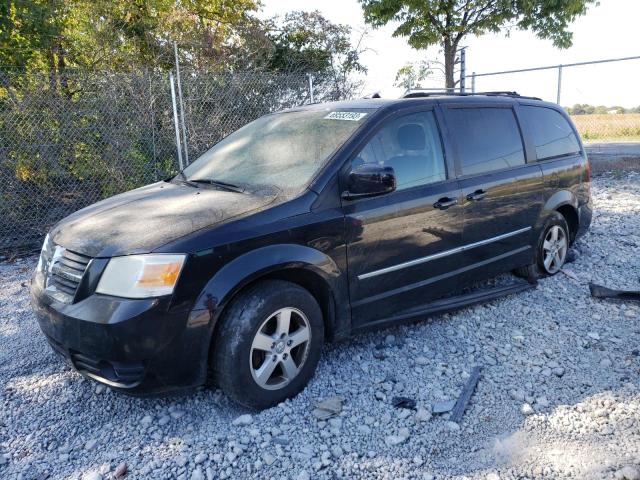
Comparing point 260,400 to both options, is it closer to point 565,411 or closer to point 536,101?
point 565,411

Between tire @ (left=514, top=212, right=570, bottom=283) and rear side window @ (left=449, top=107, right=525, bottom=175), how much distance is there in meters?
0.80

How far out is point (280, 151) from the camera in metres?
3.62

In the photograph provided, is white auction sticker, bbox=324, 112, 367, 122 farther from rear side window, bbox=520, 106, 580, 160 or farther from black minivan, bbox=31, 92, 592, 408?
rear side window, bbox=520, 106, 580, 160

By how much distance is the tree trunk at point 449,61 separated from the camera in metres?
12.8

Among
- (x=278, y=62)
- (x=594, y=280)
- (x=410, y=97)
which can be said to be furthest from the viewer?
(x=278, y=62)

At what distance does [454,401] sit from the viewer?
3.03 meters

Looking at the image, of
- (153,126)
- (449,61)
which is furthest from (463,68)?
(153,126)

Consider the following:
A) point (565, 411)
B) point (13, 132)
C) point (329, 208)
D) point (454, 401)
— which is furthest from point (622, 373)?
point (13, 132)

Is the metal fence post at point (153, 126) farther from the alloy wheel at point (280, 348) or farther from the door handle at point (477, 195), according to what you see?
the alloy wheel at point (280, 348)

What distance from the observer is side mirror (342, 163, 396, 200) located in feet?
10.2

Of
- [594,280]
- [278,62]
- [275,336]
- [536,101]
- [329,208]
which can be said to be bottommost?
[594,280]

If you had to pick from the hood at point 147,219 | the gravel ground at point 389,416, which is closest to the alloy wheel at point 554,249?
the gravel ground at point 389,416

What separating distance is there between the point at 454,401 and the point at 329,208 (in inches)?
53.9

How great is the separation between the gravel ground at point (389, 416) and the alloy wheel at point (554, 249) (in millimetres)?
856
